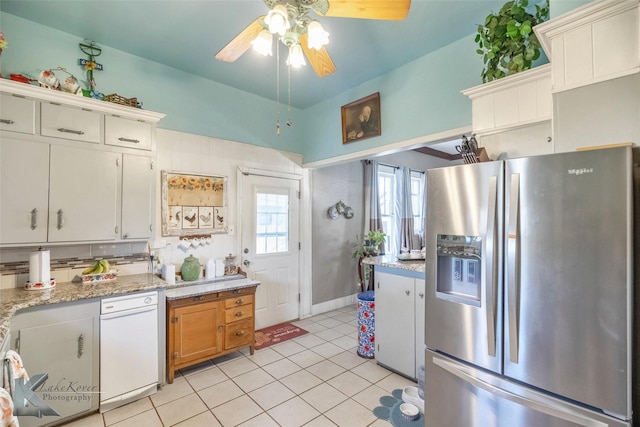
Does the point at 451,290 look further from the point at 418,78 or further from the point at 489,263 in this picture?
the point at 418,78

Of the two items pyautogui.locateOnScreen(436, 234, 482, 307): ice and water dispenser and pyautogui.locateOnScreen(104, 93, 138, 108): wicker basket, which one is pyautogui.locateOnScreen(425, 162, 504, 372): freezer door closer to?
pyautogui.locateOnScreen(436, 234, 482, 307): ice and water dispenser

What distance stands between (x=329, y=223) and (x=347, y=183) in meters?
0.78

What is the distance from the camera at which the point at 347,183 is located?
16.0ft

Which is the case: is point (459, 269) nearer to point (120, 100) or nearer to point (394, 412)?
point (394, 412)

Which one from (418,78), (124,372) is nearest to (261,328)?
(124,372)

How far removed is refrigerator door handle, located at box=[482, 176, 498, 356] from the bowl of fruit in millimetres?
2947

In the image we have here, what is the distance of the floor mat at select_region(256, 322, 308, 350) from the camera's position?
3.43 m

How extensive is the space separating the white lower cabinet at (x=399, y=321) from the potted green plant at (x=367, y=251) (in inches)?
70.0

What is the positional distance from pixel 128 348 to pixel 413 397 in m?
2.26

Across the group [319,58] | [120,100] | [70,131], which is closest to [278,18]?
[319,58]

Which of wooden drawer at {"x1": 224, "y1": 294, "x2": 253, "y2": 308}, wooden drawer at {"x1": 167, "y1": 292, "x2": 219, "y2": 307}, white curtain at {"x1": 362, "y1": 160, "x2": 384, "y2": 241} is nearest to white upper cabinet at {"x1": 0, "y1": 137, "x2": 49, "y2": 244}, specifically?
wooden drawer at {"x1": 167, "y1": 292, "x2": 219, "y2": 307}

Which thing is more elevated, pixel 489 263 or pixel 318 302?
pixel 489 263

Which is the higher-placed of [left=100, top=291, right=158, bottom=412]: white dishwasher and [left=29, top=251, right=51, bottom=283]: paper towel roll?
[left=29, top=251, right=51, bottom=283]: paper towel roll

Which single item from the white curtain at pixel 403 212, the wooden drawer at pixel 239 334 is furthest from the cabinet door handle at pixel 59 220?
the white curtain at pixel 403 212
